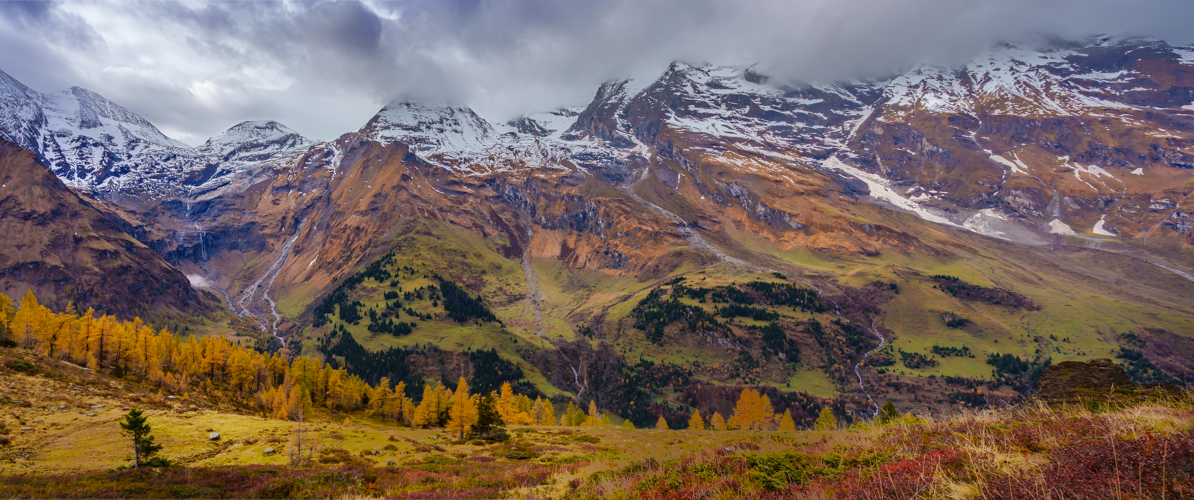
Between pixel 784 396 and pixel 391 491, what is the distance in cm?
16615

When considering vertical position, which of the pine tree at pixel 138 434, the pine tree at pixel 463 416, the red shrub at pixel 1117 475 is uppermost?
the red shrub at pixel 1117 475

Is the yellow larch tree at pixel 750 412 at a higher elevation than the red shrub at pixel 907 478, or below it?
below

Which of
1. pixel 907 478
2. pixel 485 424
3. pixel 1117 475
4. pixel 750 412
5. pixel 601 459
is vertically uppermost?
pixel 1117 475

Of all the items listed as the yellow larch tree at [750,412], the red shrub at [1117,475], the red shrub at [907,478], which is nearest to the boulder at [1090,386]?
the red shrub at [907,478]

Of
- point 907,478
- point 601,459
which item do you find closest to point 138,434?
point 601,459

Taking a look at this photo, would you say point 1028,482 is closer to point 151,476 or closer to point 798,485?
point 798,485

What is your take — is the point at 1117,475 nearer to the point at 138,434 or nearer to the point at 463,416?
the point at 138,434

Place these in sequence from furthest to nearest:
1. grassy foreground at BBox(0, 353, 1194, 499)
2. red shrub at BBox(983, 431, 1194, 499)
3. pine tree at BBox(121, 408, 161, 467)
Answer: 1. pine tree at BBox(121, 408, 161, 467)
2. grassy foreground at BBox(0, 353, 1194, 499)
3. red shrub at BBox(983, 431, 1194, 499)

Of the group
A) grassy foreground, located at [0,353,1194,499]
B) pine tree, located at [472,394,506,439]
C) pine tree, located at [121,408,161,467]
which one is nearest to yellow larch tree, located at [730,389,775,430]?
grassy foreground, located at [0,353,1194,499]

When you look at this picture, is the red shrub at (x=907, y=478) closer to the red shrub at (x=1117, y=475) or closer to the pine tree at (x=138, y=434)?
the red shrub at (x=1117, y=475)

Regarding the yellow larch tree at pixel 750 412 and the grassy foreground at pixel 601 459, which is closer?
the grassy foreground at pixel 601 459

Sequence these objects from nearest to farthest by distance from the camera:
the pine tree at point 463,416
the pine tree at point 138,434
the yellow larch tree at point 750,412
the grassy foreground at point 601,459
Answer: the grassy foreground at point 601,459
the pine tree at point 138,434
the pine tree at point 463,416
the yellow larch tree at point 750,412

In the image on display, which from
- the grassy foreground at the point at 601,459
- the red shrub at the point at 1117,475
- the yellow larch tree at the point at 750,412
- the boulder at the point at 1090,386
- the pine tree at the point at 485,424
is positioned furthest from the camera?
the yellow larch tree at the point at 750,412

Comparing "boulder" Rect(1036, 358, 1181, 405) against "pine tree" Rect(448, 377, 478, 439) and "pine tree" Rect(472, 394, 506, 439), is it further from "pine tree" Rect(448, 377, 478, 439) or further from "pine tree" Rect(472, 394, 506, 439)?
"pine tree" Rect(448, 377, 478, 439)
